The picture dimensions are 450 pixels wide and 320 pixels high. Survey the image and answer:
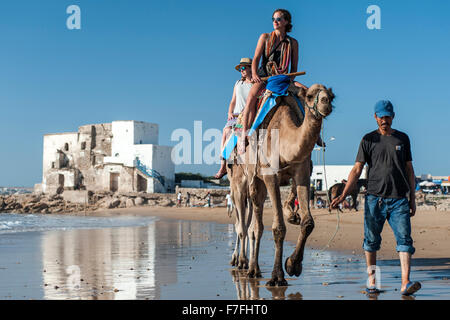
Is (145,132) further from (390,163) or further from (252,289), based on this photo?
(390,163)

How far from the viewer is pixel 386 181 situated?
6.23m

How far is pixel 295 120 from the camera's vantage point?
285 inches

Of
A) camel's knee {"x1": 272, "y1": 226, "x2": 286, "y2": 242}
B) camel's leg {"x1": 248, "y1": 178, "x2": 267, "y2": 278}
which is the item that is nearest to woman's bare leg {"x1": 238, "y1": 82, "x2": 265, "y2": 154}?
camel's leg {"x1": 248, "y1": 178, "x2": 267, "y2": 278}

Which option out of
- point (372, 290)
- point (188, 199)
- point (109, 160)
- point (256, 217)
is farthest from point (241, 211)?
point (109, 160)

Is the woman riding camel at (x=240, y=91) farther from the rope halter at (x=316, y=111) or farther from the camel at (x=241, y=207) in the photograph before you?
the rope halter at (x=316, y=111)

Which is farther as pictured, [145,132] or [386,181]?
[145,132]

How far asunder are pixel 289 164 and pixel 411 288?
2.15m

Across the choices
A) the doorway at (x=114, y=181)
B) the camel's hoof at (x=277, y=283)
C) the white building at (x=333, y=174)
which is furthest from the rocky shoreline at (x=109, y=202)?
the camel's hoof at (x=277, y=283)

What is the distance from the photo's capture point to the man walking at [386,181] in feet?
20.3

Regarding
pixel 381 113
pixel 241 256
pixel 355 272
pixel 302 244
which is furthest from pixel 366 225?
pixel 241 256

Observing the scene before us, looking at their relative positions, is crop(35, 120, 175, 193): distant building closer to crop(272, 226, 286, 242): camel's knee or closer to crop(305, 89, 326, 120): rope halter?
crop(272, 226, 286, 242): camel's knee

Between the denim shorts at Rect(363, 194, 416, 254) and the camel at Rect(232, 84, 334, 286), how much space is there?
2.51 feet
